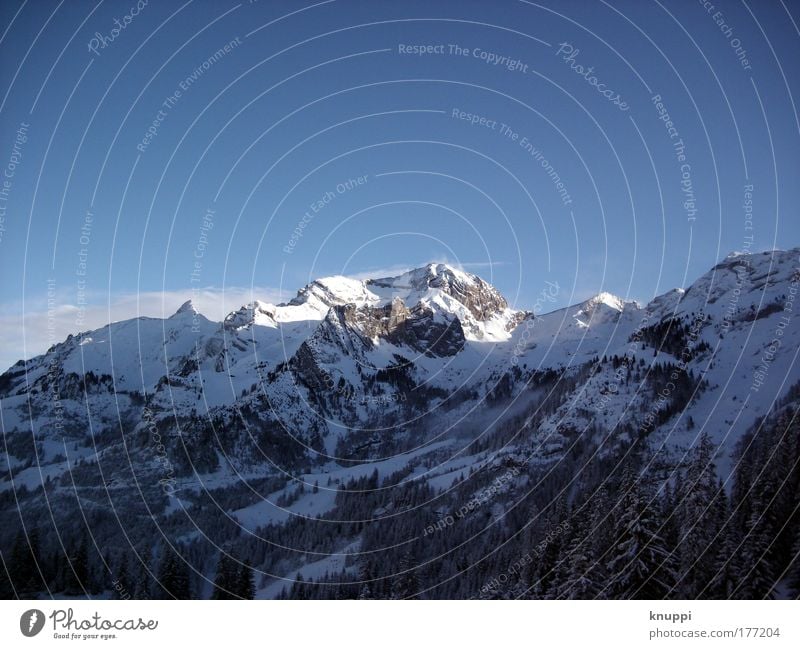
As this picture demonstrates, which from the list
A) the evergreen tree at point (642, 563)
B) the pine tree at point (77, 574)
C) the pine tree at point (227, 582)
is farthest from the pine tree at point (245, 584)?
the evergreen tree at point (642, 563)

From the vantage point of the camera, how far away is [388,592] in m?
63.3

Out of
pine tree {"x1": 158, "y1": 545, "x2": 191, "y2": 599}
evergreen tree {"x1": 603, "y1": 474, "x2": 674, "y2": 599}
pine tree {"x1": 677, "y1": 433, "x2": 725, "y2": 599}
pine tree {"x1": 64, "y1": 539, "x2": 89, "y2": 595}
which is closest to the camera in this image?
evergreen tree {"x1": 603, "y1": 474, "x2": 674, "y2": 599}

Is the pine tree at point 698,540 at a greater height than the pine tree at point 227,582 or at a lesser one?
greater

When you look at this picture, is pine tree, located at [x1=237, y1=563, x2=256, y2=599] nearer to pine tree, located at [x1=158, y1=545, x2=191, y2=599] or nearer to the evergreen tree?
pine tree, located at [x1=158, y1=545, x2=191, y2=599]

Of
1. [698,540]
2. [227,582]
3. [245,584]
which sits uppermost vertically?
[698,540]

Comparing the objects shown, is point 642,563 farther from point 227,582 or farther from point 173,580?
point 173,580

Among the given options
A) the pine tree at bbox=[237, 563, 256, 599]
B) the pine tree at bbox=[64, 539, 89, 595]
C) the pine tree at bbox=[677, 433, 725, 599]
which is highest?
the pine tree at bbox=[677, 433, 725, 599]

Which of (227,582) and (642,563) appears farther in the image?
(227,582)

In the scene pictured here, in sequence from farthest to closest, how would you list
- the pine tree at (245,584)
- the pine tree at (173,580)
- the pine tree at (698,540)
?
1. the pine tree at (245,584)
2. the pine tree at (173,580)
3. the pine tree at (698,540)

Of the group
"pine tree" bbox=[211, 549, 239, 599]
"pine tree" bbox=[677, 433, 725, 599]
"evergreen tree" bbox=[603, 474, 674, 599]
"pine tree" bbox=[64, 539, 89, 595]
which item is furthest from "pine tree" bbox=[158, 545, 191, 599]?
"pine tree" bbox=[677, 433, 725, 599]

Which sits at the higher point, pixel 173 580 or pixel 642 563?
pixel 642 563

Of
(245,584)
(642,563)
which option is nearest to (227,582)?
(245,584)

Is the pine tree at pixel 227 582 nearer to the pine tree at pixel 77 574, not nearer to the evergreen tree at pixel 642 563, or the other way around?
the pine tree at pixel 77 574

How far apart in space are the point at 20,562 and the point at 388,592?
3284cm
